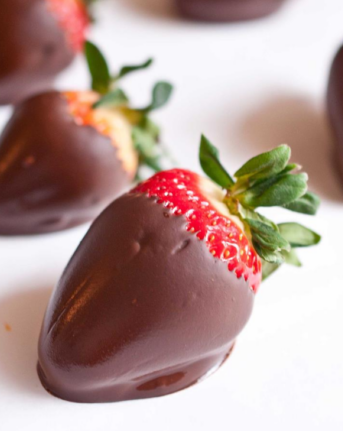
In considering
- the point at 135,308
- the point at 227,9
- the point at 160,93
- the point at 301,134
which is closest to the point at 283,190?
the point at 135,308

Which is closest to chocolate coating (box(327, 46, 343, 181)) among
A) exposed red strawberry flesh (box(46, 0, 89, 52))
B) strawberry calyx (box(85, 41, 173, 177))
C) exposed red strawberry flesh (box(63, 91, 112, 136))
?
strawberry calyx (box(85, 41, 173, 177))

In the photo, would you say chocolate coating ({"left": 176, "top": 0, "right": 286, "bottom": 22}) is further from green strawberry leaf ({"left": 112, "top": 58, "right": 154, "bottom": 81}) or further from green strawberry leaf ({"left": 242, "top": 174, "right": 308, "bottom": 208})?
green strawberry leaf ({"left": 242, "top": 174, "right": 308, "bottom": 208})

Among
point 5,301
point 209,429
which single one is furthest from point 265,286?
point 5,301

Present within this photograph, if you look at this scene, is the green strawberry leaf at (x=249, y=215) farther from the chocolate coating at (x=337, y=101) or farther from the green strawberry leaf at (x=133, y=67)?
the chocolate coating at (x=337, y=101)

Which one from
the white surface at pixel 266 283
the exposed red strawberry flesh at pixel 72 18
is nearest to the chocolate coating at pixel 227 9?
the white surface at pixel 266 283

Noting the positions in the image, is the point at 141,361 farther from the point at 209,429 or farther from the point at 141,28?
the point at 141,28

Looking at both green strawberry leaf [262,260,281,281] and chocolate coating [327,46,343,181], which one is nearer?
green strawberry leaf [262,260,281,281]
